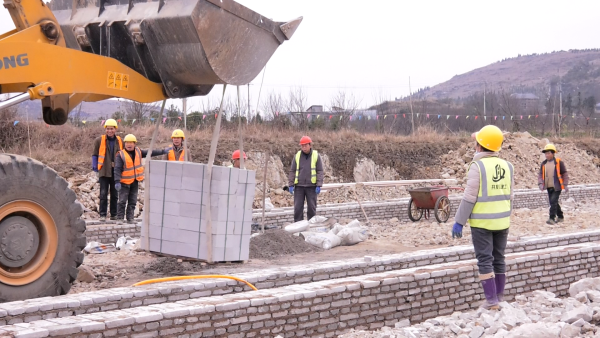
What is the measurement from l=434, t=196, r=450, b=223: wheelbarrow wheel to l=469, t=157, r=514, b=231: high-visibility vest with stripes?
7505mm

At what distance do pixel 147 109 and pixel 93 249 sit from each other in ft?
46.3

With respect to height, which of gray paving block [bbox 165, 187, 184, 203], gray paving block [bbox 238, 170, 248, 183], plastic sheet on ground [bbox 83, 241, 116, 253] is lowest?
plastic sheet on ground [bbox 83, 241, 116, 253]

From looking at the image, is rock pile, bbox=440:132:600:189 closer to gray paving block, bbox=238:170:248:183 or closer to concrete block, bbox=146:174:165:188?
gray paving block, bbox=238:170:248:183

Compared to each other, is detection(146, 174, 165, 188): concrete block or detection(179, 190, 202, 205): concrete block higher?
detection(146, 174, 165, 188): concrete block

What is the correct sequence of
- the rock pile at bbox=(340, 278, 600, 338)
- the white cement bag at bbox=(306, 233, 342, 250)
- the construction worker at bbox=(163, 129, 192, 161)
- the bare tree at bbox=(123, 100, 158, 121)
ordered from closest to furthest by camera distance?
the rock pile at bbox=(340, 278, 600, 338) < the white cement bag at bbox=(306, 233, 342, 250) < the construction worker at bbox=(163, 129, 192, 161) < the bare tree at bbox=(123, 100, 158, 121)

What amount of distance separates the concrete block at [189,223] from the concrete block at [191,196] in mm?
187

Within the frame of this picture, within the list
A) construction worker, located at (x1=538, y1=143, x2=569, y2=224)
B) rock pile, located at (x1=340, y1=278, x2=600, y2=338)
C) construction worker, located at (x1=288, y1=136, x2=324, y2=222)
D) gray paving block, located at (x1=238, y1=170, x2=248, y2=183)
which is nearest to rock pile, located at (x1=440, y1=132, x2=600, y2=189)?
construction worker, located at (x1=538, y1=143, x2=569, y2=224)

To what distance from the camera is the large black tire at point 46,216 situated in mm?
5645

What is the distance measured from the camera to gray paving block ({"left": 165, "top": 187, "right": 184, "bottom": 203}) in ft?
24.2

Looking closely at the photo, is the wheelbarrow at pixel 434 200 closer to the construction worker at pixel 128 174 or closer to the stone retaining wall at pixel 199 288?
the stone retaining wall at pixel 199 288

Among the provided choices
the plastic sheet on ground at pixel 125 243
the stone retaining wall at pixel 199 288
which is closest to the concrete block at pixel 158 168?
the stone retaining wall at pixel 199 288

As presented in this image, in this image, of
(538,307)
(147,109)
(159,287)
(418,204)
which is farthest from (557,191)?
(147,109)

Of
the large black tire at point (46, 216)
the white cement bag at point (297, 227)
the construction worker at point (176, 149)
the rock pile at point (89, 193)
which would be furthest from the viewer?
the rock pile at point (89, 193)

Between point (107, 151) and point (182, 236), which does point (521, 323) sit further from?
point (107, 151)
